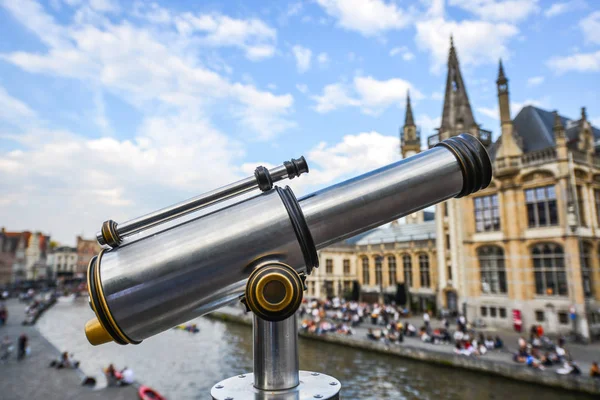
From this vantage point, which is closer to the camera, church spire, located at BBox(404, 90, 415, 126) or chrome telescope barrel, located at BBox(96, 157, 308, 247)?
chrome telescope barrel, located at BBox(96, 157, 308, 247)

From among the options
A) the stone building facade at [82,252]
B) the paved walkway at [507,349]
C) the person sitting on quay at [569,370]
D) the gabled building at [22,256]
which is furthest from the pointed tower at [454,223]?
the stone building facade at [82,252]

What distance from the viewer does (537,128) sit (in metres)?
29.2

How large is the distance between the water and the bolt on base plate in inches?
610

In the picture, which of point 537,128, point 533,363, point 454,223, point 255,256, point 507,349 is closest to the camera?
point 255,256

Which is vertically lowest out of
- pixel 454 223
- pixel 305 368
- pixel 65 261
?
pixel 305 368

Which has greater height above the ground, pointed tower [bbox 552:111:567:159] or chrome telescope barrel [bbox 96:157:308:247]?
pointed tower [bbox 552:111:567:159]

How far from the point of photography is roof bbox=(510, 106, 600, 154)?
28344 mm

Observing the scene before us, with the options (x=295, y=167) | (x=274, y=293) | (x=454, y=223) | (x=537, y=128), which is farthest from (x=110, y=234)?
(x=537, y=128)

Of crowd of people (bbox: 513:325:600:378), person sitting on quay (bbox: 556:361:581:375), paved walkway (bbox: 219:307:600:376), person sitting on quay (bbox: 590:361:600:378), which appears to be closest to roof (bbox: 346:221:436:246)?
paved walkway (bbox: 219:307:600:376)

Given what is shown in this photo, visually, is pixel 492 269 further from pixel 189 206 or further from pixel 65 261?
pixel 65 261

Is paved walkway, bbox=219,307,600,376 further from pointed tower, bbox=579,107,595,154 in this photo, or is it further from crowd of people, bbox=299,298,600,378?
pointed tower, bbox=579,107,595,154

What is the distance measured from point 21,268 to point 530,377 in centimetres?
10204

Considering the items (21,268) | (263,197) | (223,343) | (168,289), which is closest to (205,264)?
(168,289)

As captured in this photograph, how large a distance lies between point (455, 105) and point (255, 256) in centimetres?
3785
